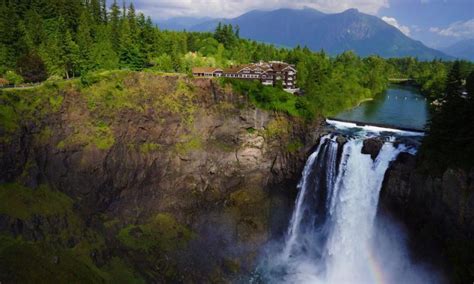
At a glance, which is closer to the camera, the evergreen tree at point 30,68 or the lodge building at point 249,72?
the evergreen tree at point 30,68

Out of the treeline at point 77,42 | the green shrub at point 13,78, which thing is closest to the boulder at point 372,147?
the treeline at point 77,42

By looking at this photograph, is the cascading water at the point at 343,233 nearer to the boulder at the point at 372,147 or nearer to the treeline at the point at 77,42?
the boulder at the point at 372,147

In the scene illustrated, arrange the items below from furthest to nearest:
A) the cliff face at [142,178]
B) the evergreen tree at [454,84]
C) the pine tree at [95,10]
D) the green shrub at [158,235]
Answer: the pine tree at [95,10] < the green shrub at [158,235] < the cliff face at [142,178] < the evergreen tree at [454,84]

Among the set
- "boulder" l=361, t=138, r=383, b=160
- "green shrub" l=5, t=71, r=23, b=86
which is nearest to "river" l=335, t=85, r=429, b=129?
"boulder" l=361, t=138, r=383, b=160

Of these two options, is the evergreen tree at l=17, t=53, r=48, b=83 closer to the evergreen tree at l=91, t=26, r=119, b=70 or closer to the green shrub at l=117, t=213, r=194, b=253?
the evergreen tree at l=91, t=26, r=119, b=70

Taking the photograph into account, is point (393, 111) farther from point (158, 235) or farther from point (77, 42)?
point (77, 42)
